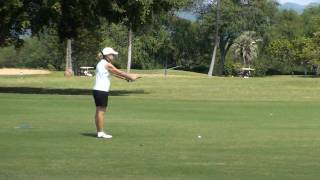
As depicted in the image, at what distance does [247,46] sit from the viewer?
381 feet

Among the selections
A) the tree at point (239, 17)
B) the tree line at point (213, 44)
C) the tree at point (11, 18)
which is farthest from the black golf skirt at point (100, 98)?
the tree at point (239, 17)

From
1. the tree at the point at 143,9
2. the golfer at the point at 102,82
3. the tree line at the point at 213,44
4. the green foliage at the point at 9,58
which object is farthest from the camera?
the green foliage at the point at 9,58

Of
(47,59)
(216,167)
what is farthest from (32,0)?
(47,59)

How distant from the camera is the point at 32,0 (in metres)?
36.0

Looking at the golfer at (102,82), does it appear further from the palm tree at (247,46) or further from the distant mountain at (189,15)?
the palm tree at (247,46)

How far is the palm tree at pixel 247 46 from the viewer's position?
113625 mm

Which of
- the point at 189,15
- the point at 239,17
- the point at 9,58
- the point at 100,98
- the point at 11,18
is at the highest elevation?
the point at 189,15

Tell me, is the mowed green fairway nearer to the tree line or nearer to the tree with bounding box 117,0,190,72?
the tree with bounding box 117,0,190,72

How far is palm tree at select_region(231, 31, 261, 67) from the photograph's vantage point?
373 ft

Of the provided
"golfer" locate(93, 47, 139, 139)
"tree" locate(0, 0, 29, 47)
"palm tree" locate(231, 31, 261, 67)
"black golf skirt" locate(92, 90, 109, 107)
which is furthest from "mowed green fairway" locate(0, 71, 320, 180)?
"palm tree" locate(231, 31, 261, 67)

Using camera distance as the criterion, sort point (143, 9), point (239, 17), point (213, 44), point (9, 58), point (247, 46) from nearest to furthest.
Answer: point (143, 9) → point (239, 17) → point (213, 44) → point (9, 58) → point (247, 46)

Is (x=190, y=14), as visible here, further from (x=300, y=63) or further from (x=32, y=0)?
(x=32, y=0)

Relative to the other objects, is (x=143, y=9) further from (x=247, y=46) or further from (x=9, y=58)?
(x=9, y=58)

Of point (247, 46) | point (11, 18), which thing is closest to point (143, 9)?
point (11, 18)
